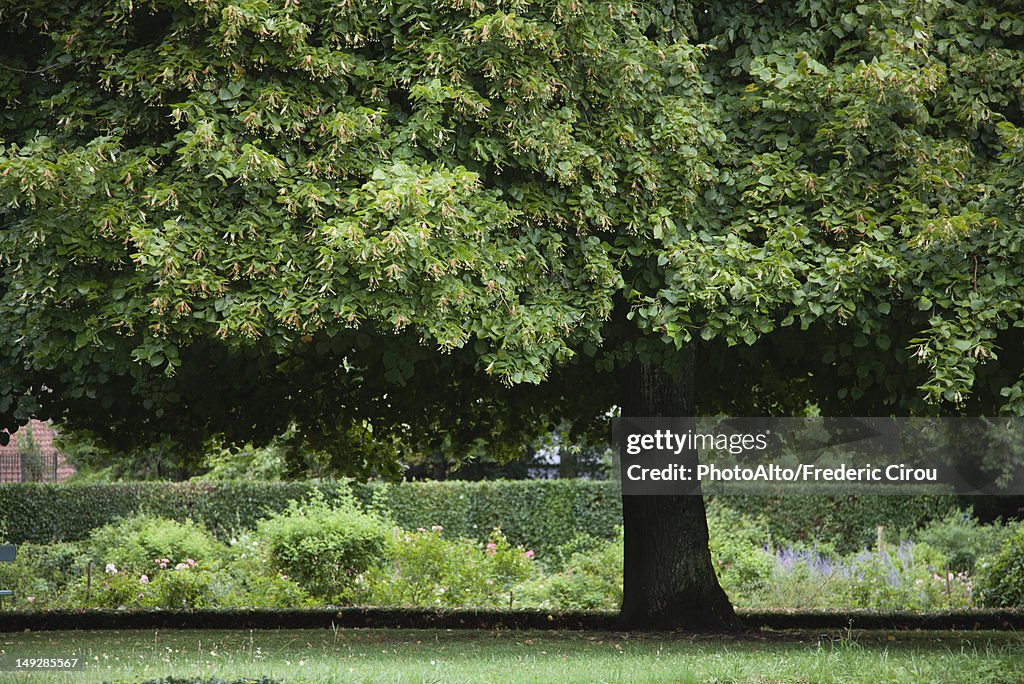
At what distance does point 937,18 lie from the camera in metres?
8.25

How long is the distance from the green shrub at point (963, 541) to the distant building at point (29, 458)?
1393cm

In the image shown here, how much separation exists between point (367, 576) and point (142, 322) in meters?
7.54

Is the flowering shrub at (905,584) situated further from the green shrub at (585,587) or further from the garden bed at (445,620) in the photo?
the green shrub at (585,587)

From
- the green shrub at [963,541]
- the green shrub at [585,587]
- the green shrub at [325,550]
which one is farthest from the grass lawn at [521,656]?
the green shrub at [963,541]

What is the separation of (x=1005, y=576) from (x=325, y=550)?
859 cm

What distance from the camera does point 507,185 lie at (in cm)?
781

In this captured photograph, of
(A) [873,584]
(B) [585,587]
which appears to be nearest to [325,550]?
(B) [585,587]

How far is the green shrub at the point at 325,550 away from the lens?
13.6m

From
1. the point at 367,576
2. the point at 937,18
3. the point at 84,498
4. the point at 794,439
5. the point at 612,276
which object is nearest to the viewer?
the point at 612,276

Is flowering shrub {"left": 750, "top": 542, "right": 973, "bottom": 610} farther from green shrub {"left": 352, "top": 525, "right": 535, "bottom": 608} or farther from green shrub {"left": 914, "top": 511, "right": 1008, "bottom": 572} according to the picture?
green shrub {"left": 352, "top": 525, "right": 535, "bottom": 608}

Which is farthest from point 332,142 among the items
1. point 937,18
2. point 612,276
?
point 937,18

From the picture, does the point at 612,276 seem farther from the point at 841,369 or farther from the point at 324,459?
the point at 324,459

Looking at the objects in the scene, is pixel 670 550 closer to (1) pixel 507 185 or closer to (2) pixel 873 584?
(1) pixel 507 185

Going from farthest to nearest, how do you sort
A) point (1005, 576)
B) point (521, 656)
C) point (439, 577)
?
point (439, 577), point (1005, 576), point (521, 656)
